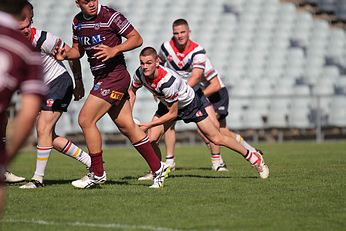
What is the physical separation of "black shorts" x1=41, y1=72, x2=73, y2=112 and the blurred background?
1229cm

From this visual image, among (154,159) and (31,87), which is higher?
(31,87)

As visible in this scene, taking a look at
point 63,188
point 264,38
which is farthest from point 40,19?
point 63,188

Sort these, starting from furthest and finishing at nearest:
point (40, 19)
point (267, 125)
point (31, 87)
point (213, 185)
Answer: point (40, 19)
point (267, 125)
point (213, 185)
point (31, 87)

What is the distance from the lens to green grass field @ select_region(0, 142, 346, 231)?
6.91 meters

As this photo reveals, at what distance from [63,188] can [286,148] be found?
11.0 meters

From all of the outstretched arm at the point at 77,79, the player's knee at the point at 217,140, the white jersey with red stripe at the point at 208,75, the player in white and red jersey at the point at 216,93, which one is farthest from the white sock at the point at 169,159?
the outstretched arm at the point at 77,79

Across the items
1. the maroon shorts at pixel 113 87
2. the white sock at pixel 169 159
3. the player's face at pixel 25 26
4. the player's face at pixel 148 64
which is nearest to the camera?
the maroon shorts at pixel 113 87

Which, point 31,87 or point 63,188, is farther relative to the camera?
point 63,188

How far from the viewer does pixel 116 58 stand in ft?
31.8

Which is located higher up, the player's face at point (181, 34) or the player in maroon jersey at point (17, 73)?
the player's face at point (181, 34)

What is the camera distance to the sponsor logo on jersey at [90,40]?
9.55 metres

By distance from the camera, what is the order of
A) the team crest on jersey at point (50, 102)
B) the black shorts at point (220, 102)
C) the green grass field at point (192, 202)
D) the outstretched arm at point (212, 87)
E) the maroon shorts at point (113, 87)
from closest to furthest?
the green grass field at point (192, 202)
the maroon shorts at point (113, 87)
the team crest on jersey at point (50, 102)
the outstretched arm at point (212, 87)
the black shorts at point (220, 102)

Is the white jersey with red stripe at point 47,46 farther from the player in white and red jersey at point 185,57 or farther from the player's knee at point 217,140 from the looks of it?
the player in white and red jersey at point 185,57

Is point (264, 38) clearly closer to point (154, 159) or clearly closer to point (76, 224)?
point (154, 159)
